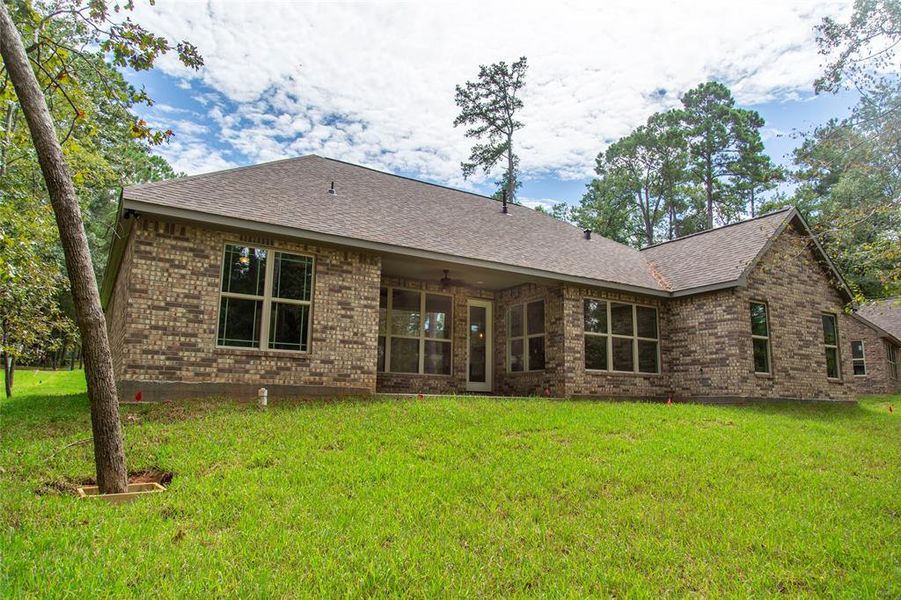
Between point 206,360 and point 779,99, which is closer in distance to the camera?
point 206,360

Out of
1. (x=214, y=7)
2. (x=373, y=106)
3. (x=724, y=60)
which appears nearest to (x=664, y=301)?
(x=724, y=60)

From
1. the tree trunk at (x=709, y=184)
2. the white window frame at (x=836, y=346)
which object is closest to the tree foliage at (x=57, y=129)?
the white window frame at (x=836, y=346)

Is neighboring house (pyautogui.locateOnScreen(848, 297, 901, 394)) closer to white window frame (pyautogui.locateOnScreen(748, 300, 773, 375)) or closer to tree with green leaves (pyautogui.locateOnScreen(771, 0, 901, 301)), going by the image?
white window frame (pyautogui.locateOnScreen(748, 300, 773, 375))

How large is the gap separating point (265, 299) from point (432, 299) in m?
4.88

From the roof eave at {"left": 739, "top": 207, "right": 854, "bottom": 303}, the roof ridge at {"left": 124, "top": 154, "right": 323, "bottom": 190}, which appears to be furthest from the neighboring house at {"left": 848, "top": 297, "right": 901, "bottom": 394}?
the roof ridge at {"left": 124, "top": 154, "right": 323, "bottom": 190}

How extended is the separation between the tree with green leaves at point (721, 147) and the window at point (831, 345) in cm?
2193

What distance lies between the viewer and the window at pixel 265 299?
981 cm

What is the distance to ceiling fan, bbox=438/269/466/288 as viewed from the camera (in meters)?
13.3

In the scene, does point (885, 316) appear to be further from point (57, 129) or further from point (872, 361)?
point (57, 129)

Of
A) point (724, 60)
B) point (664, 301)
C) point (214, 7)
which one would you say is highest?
point (724, 60)

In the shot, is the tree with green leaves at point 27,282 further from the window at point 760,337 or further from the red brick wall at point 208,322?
the window at point 760,337

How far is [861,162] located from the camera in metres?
9.15

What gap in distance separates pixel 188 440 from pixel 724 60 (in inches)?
597

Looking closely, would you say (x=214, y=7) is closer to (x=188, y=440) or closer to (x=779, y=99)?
(x=188, y=440)
